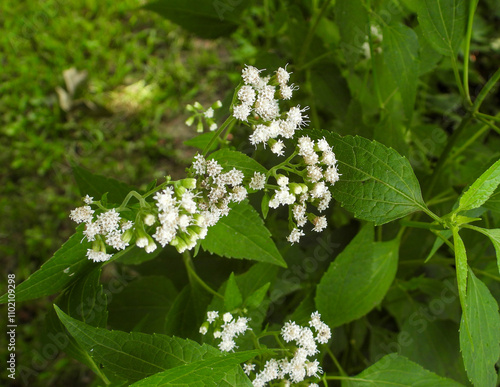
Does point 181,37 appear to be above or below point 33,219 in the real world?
above

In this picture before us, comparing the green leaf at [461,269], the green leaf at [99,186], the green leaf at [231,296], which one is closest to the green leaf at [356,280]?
the green leaf at [231,296]

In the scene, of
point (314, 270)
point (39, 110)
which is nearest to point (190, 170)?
point (314, 270)

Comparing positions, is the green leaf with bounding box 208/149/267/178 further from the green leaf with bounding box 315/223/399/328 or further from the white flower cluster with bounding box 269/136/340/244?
the green leaf with bounding box 315/223/399/328

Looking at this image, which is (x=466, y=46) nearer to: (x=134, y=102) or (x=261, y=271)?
(x=261, y=271)

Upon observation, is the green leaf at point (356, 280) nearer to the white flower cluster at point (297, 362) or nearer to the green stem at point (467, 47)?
the white flower cluster at point (297, 362)

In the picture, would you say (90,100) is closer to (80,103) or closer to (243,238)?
(80,103)

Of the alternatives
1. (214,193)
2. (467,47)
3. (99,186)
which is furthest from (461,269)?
(99,186)

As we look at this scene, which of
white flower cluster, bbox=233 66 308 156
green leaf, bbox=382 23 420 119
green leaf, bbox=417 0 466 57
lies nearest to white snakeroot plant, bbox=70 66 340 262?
white flower cluster, bbox=233 66 308 156
